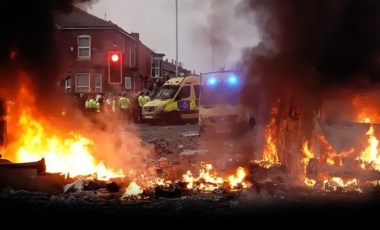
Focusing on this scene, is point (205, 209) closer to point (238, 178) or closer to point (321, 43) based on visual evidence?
point (238, 178)

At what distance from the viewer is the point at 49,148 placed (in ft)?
34.1

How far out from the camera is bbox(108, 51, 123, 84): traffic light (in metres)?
10.8

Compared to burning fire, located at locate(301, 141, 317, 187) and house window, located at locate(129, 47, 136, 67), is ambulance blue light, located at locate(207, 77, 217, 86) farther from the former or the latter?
house window, located at locate(129, 47, 136, 67)

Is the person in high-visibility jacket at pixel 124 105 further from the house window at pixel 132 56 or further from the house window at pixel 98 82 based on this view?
the house window at pixel 132 56

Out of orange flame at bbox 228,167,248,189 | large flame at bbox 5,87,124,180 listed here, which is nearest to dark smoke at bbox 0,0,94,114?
large flame at bbox 5,87,124,180

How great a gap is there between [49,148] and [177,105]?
13495mm

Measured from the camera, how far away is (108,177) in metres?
9.46

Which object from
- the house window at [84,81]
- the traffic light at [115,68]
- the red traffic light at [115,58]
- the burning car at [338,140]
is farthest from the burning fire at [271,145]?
the house window at [84,81]

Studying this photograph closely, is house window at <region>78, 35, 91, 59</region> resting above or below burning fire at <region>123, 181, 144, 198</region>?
above

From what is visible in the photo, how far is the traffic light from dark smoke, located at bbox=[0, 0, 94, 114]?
1388 mm

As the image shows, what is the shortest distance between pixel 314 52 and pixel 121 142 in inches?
222

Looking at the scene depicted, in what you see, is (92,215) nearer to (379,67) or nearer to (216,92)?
(379,67)

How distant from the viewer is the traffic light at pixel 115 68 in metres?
10.8

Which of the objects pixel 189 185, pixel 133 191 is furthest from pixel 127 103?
pixel 133 191
